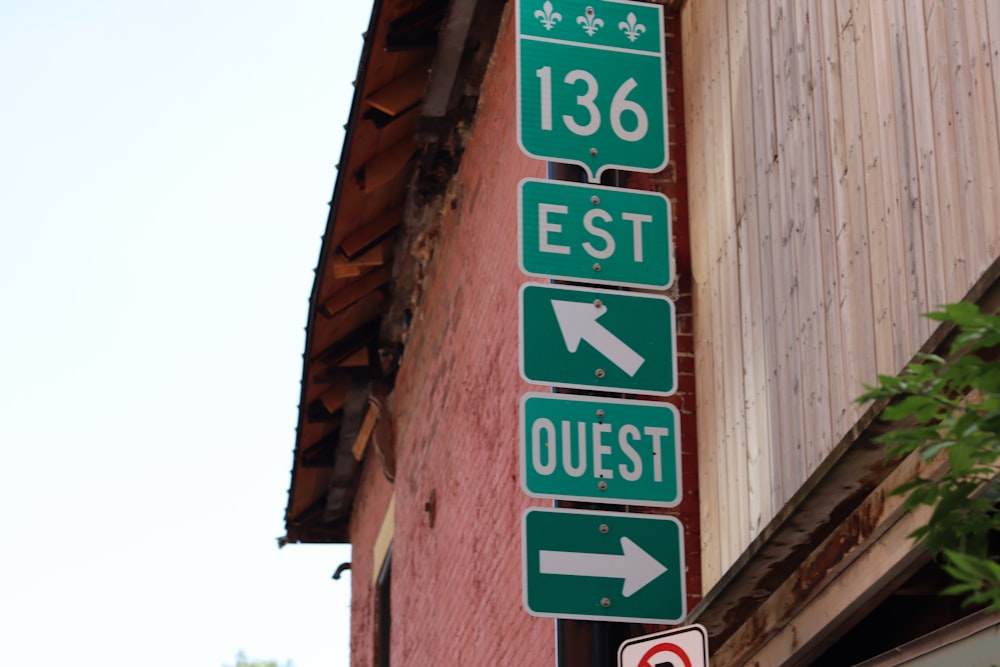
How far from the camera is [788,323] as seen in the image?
19.3 feet

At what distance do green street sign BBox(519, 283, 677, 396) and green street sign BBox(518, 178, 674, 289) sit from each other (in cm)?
8

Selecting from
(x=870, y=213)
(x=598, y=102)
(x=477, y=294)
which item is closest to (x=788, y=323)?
(x=870, y=213)

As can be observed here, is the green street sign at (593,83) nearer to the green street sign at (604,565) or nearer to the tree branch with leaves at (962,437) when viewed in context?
the green street sign at (604,565)

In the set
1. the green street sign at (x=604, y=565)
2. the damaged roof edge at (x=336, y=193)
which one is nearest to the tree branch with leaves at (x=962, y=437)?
the green street sign at (x=604, y=565)

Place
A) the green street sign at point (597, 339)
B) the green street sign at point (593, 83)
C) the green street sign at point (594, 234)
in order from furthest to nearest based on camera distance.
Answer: the green street sign at point (593, 83) < the green street sign at point (594, 234) < the green street sign at point (597, 339)

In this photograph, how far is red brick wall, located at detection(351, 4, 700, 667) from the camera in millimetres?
8586

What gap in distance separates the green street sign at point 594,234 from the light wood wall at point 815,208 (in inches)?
12.9

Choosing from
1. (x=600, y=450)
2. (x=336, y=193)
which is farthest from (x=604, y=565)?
(x=336, y=193)

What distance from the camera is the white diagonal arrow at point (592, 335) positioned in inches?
256

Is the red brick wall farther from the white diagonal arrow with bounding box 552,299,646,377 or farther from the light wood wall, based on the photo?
the white diagonal arrow with bounding box 552,299,646,377

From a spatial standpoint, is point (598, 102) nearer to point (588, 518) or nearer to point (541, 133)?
point (541, 133)

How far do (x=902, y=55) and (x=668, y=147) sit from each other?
2056mm

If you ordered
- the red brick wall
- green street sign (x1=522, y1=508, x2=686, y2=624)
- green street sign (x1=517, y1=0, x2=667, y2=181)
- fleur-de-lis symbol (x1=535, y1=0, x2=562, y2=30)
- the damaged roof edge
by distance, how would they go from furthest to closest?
the damaged roof edge → the red brick wall → fleur-de-lis symbol (x1=535, y1=0, x2=562, y2=30) → green street sign (x1=517, y1=0, x2=667, y2=181) → green street sign (x1=522, y1=508, x2=686, y2=624)

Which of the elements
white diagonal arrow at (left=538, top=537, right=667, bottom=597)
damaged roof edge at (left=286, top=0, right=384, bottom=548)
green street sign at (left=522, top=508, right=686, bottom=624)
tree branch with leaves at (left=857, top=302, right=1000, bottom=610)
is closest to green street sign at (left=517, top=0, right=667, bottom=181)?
green street sign at (left=522, top=508, right=686, bottom=624)
